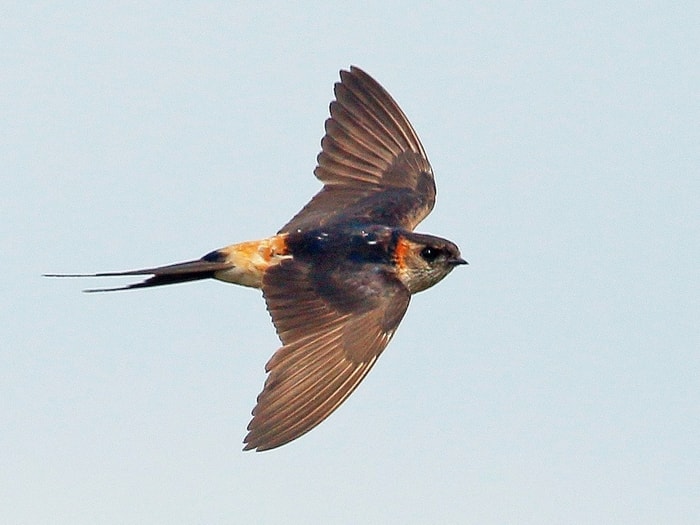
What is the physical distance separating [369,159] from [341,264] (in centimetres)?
161

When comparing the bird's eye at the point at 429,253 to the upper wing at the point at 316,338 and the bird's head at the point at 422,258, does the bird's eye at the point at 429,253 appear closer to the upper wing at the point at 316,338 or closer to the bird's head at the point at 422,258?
the bird's head at the point at 422,258

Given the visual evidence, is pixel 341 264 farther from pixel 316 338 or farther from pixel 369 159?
pixel 369 159

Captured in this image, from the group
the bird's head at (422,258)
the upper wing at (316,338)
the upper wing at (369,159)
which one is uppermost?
the upper wing at (369,159)

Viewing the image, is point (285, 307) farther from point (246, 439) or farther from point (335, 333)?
point (246, 439)

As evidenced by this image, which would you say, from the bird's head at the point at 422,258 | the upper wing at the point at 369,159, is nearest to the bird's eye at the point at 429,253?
the bird's head at the point at 422,258

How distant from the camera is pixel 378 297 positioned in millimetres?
10266

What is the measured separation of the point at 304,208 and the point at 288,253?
88cm

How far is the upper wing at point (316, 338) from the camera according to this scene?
9.40m

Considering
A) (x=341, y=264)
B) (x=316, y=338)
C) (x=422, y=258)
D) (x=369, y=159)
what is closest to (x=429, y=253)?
(x=422, y=258)

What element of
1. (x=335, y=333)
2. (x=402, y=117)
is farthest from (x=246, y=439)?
(x=402, y=117)

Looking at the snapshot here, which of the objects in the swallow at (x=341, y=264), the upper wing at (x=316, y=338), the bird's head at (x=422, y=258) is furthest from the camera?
the bird's head at (x=422, y=258)

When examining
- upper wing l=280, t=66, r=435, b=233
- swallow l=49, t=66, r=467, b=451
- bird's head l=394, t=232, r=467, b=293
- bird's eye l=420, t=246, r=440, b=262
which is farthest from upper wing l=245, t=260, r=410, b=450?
upper wing l=280, t=66, r=435, b=233

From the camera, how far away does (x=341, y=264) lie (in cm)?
1054

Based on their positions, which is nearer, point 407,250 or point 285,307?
point 285,307
